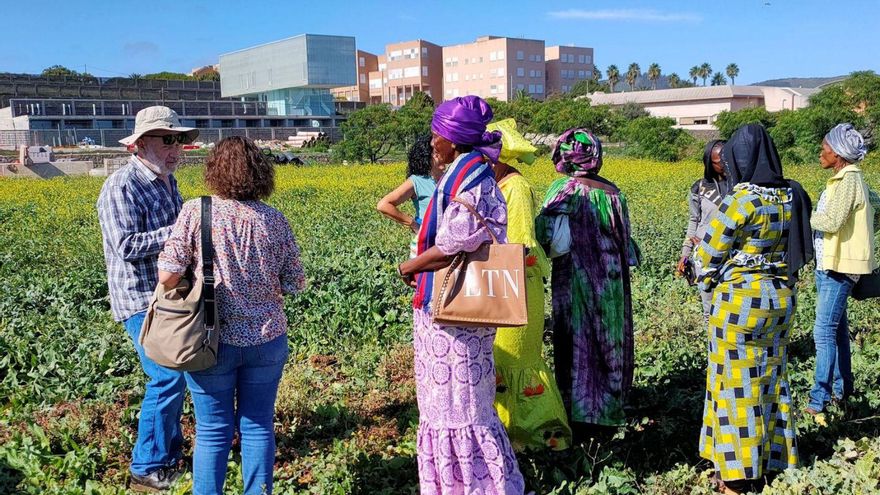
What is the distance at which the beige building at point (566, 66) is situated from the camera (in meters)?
102

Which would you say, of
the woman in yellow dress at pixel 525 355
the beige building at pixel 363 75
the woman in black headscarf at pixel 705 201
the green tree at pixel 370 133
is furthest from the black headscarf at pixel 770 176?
the beige building at pixel 363 75

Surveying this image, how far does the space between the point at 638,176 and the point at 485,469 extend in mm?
19336

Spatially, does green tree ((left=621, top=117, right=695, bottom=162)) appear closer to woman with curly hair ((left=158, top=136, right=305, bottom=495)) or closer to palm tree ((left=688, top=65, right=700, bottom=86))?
woman with curly hair ((left=158, top=136, right=305, bottom=495))

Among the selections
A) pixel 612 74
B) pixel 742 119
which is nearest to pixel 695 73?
pixel 612 74

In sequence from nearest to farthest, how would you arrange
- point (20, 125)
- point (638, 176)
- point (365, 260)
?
1. point (365, 260)
2. point (638, 176)
3. point (20, 125)

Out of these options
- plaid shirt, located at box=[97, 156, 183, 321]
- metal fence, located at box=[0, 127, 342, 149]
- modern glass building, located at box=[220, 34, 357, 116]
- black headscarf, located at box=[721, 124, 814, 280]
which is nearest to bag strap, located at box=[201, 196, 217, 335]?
plaid shirt, located at box=[97, 156, 183, 321]

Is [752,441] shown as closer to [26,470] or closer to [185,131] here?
[185,131]

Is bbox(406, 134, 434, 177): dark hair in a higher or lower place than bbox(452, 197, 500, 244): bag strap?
higher

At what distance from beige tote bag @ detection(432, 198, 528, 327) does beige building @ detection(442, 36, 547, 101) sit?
295ft

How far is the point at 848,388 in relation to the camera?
4336 mm

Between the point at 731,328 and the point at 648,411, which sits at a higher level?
the point at 731,328

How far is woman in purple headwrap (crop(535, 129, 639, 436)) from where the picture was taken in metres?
3.79

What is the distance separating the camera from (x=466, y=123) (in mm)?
2900

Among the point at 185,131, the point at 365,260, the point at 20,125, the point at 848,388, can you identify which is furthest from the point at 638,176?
the point at 20,125
